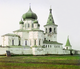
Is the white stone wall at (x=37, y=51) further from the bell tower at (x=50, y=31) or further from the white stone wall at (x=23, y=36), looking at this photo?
the bell tower at (x=50, y=31)

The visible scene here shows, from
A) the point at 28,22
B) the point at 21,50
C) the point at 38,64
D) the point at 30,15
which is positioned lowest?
the point at 38,64

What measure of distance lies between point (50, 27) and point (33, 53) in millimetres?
18517

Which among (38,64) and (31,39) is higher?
(31,39)

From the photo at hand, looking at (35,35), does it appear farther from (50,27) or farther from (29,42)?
(50,27)

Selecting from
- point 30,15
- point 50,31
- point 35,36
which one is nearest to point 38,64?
point 35,36

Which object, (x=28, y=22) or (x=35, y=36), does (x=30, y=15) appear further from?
(x=35, y=36)

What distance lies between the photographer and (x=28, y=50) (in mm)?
48031

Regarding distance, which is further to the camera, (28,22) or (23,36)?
(28,22)

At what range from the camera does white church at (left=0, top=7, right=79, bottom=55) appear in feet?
156

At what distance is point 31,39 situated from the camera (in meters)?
52.2

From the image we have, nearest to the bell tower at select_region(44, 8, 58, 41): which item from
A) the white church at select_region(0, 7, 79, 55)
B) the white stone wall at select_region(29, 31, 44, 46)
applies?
the white church at select_region(0, 7, 79, 55)

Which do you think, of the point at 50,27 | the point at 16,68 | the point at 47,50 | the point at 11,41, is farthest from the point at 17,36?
the point at 16,68

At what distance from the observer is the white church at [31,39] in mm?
47562

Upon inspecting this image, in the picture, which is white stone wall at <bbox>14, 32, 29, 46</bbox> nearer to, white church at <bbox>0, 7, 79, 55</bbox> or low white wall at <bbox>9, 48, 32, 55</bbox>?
white church at <bbox>0, 7, 79, 55</bbox>
